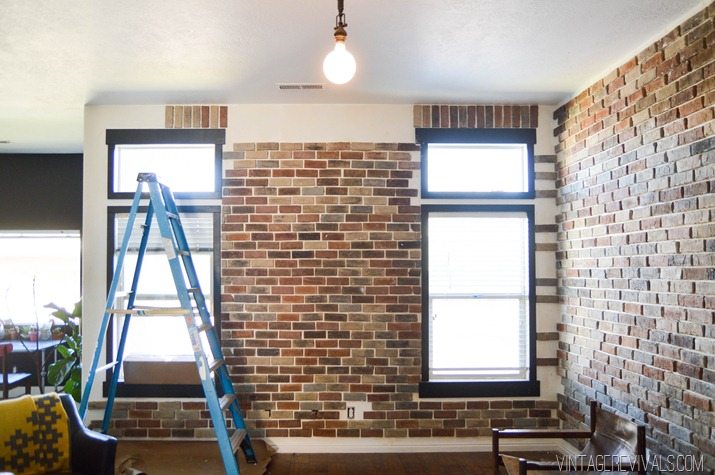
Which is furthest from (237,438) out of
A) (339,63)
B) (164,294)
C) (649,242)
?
(649,242)

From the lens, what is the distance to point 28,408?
2986 mm

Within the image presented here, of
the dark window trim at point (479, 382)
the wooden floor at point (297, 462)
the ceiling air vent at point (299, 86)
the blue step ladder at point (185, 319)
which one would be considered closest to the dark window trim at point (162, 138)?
the blue step ladder at point (185, 319)

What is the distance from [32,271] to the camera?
6.28 meters

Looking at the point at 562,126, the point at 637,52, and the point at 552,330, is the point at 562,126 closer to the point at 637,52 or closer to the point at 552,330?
the point at 637,52

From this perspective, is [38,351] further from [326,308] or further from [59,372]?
[326,308]

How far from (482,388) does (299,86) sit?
2.73 m

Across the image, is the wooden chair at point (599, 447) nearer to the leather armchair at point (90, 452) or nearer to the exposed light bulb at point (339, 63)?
the exposed light bulb at point (339, 63)

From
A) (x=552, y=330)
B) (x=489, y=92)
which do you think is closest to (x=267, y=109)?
(x=489, y=92)

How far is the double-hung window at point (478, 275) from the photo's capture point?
421 cm

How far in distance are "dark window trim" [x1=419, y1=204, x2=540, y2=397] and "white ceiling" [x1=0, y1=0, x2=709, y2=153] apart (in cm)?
87

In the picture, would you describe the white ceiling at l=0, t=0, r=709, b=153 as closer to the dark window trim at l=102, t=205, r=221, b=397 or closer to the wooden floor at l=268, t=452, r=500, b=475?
the dark window trim at l=102, t=205, r=221, b=397

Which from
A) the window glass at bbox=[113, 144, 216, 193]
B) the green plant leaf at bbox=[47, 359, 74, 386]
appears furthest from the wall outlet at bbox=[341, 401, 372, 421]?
the green plant leaf at bbox=[47, 359, 74, 386]

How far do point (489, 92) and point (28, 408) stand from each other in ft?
12.1

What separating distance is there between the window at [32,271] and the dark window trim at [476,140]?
441cm
